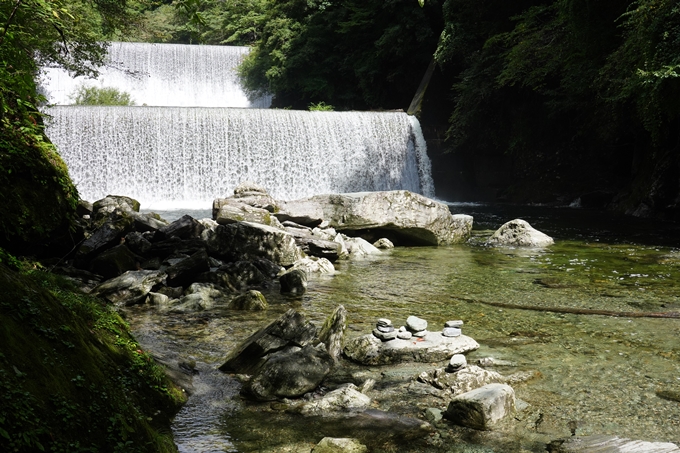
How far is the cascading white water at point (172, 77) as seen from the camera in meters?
32.3

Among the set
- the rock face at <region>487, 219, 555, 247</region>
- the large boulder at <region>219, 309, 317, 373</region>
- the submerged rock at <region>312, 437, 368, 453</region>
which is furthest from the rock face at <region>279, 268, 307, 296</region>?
the rock face at <region>487, 219, 555, 247</region>

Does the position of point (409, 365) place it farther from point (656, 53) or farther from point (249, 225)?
point (656, 53)

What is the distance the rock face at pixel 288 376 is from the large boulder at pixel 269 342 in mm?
275

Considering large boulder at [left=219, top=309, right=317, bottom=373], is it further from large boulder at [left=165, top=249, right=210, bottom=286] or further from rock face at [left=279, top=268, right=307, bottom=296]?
large boulder at [left=165, top=249, right=210, bottom=286]

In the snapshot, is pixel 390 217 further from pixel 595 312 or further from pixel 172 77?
pixel 172 77

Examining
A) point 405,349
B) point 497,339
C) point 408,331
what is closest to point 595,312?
point 497,339

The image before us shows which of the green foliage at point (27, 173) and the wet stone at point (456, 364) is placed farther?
the green foliage at point (27, 173)

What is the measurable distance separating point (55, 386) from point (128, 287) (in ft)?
17.2

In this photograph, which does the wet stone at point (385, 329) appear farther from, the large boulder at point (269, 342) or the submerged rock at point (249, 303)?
the submerged rock at point (249, 303)

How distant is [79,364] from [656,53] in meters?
11.6

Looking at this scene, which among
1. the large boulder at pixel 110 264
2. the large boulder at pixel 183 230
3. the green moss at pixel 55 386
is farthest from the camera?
the large boulder at pixel 183 230

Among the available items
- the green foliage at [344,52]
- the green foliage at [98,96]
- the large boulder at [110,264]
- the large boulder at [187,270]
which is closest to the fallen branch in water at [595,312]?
the large boulder at [187,270]

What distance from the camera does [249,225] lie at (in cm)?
1002

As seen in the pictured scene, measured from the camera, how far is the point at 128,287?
736cm
